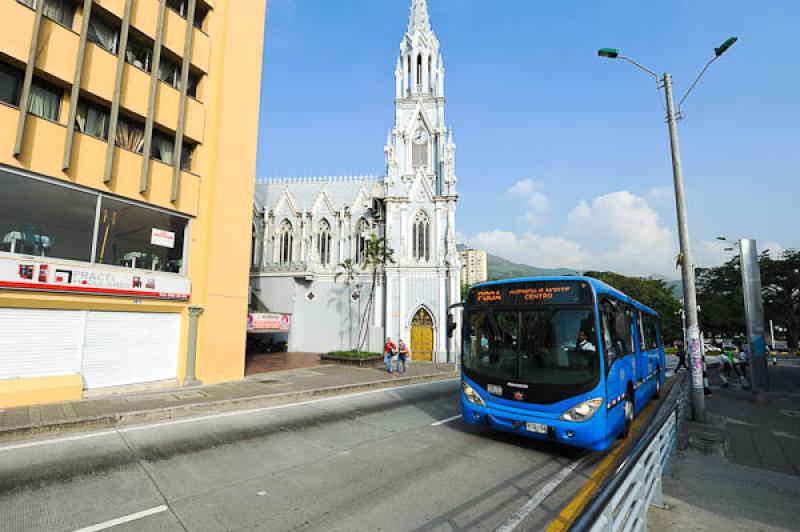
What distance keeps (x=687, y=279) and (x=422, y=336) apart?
70.0 feet

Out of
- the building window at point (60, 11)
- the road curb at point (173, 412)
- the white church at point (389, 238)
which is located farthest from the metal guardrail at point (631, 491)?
the white church at point (389, 238)

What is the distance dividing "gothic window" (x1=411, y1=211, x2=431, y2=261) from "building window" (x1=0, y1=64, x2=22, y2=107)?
984 inches

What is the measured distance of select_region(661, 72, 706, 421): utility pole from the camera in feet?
34.6

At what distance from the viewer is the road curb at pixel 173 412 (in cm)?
821

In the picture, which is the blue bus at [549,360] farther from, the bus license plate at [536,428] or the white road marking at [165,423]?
the white road marking at [165,423]

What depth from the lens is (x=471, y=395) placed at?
805cm

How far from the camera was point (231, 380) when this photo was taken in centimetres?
1538

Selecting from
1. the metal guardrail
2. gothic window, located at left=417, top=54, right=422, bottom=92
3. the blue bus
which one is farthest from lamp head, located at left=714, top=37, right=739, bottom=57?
gothic window, located at left=417, top=54, right=422, bottom=92

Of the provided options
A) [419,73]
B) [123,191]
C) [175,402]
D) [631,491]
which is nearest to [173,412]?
[175,402]

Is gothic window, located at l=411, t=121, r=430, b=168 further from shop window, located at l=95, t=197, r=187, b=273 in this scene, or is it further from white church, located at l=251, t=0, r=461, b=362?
shop window, located at l=95, t=197, r=187, b=273

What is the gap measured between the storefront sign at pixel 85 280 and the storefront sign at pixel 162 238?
1303 mm

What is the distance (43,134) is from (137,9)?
594cm

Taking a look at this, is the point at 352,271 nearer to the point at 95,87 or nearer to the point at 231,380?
the point at 231,380

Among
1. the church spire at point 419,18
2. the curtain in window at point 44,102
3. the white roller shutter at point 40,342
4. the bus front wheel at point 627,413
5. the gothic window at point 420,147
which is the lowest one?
the bus front wheel at point 627,413
